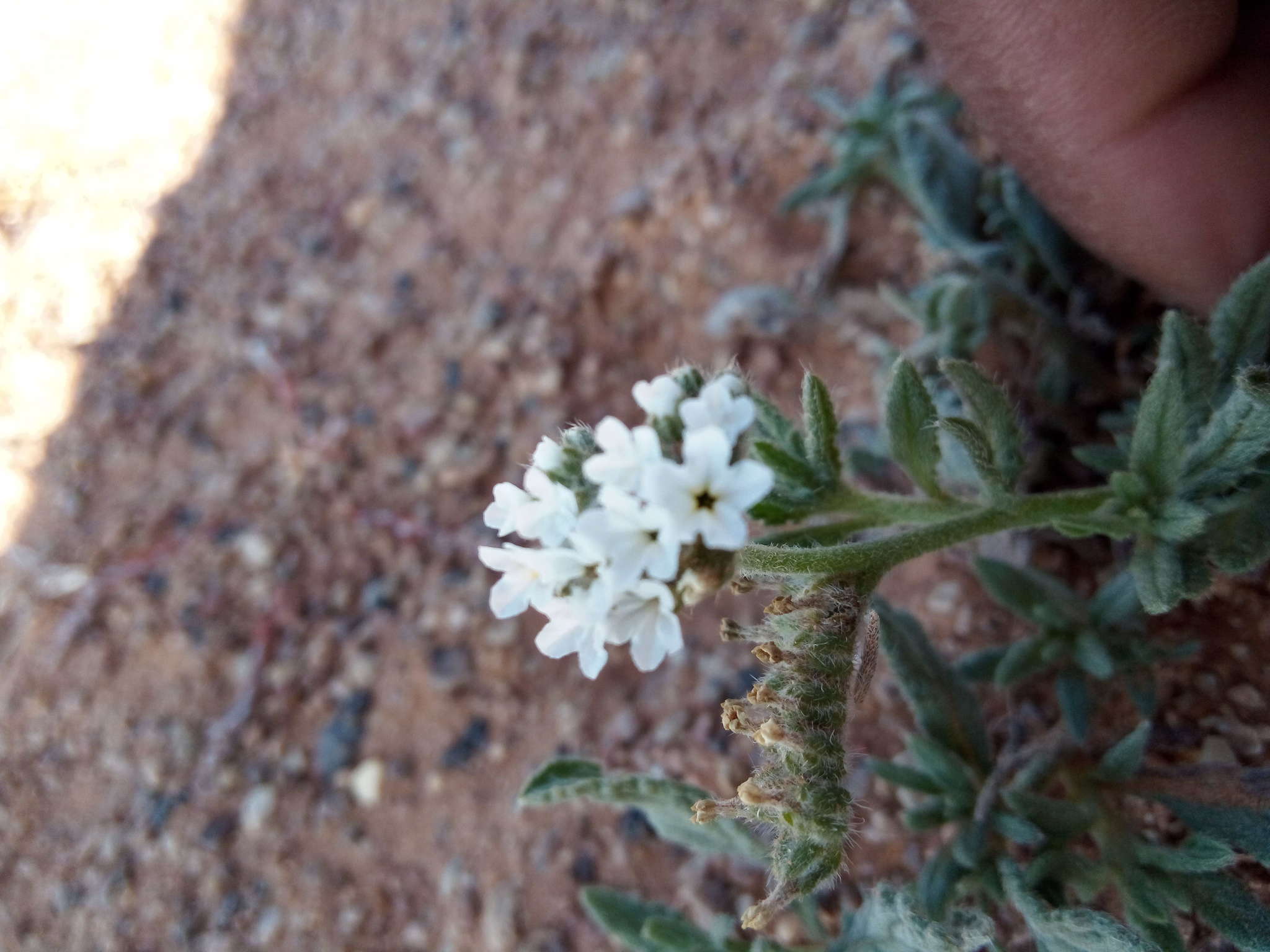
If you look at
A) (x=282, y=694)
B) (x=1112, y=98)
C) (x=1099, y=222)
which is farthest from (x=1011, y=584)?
(x=282, y=694)

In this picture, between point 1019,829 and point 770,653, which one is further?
point 1019,829

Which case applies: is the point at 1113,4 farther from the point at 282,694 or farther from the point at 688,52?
the point at 282,694

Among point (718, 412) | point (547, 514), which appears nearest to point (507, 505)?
point (547, 514)

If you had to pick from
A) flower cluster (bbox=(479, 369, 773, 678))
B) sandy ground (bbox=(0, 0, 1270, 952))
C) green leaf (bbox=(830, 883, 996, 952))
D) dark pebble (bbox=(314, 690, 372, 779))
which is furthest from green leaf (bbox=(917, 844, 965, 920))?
dark pebble (bbox=(314, 690, 372, 779))

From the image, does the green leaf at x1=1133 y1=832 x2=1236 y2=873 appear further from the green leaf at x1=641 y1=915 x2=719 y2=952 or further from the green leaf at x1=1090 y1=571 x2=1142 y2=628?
the green leaf at x1=641 y1=915 x2=719 y2=952

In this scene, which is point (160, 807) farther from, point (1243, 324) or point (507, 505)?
point (1243, 324)
